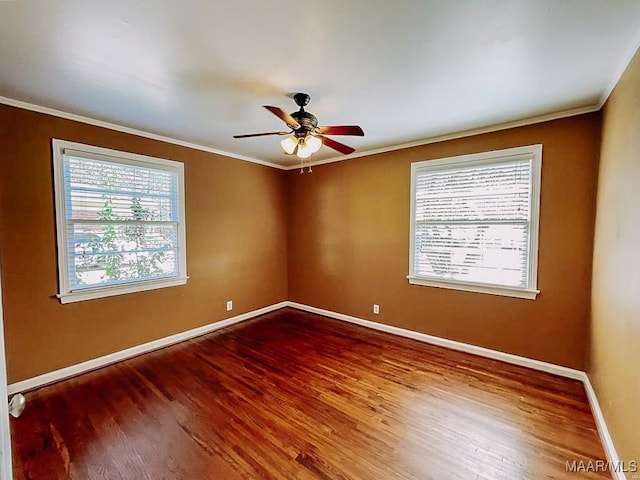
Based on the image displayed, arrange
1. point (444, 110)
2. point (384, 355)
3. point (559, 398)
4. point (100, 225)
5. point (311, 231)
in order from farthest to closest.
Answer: point (311, 231) → point (384, 355) → point (100, 225) → point (444, 110) → point (559, 398)

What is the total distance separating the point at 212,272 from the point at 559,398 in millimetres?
3795

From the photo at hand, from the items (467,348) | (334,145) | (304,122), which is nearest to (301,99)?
(304,122)

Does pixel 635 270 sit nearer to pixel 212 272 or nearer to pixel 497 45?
pixel 497 45

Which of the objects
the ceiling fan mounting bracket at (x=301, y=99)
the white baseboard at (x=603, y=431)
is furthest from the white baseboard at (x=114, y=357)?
the white baseboard at (x=603, y=431)

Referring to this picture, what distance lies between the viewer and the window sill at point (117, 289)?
276 cm

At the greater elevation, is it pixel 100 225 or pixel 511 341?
pixel 100 225

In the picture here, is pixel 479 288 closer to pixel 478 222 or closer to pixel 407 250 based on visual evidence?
pixel 478 222

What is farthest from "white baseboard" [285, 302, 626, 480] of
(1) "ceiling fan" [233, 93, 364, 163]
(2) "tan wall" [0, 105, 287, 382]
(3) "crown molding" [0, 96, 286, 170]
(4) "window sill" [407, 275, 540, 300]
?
(3) "crown molding" [0, 96, 286, 170]

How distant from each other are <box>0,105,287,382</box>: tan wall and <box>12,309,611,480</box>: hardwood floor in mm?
376

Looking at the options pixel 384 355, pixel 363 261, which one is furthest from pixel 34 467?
pixel 363 261

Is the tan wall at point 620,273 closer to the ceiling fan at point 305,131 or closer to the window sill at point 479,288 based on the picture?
the window sill at point 479,288

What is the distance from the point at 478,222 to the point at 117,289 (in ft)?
12.6

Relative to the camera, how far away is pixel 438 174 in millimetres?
3424

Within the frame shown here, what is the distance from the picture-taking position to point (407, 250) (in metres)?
3.70
